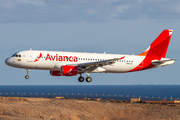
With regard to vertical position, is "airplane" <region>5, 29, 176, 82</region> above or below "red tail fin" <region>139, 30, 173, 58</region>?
below

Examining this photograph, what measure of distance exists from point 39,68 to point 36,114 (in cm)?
844

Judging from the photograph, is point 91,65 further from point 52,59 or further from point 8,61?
point 8,61

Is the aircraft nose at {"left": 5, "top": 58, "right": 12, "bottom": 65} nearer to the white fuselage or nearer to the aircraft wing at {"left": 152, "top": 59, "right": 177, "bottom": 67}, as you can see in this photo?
the white fuselage

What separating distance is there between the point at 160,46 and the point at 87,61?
57.7 feet

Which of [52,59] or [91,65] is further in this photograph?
[91,65]

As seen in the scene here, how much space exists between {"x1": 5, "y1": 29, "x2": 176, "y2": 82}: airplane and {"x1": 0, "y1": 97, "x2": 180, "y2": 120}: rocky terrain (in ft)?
18.8

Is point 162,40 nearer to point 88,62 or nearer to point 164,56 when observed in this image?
point 164,56

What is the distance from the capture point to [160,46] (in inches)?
2505

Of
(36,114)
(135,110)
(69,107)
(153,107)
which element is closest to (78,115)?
(69,107)

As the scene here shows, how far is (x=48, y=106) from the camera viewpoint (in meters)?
55.0

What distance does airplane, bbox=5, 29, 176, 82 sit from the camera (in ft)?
173

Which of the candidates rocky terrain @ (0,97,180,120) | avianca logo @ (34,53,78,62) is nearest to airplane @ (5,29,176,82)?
avianca logo @ (34,53,78,62)

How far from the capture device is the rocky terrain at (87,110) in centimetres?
5053

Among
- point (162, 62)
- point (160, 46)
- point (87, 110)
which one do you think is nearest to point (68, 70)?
point (87, 110)
